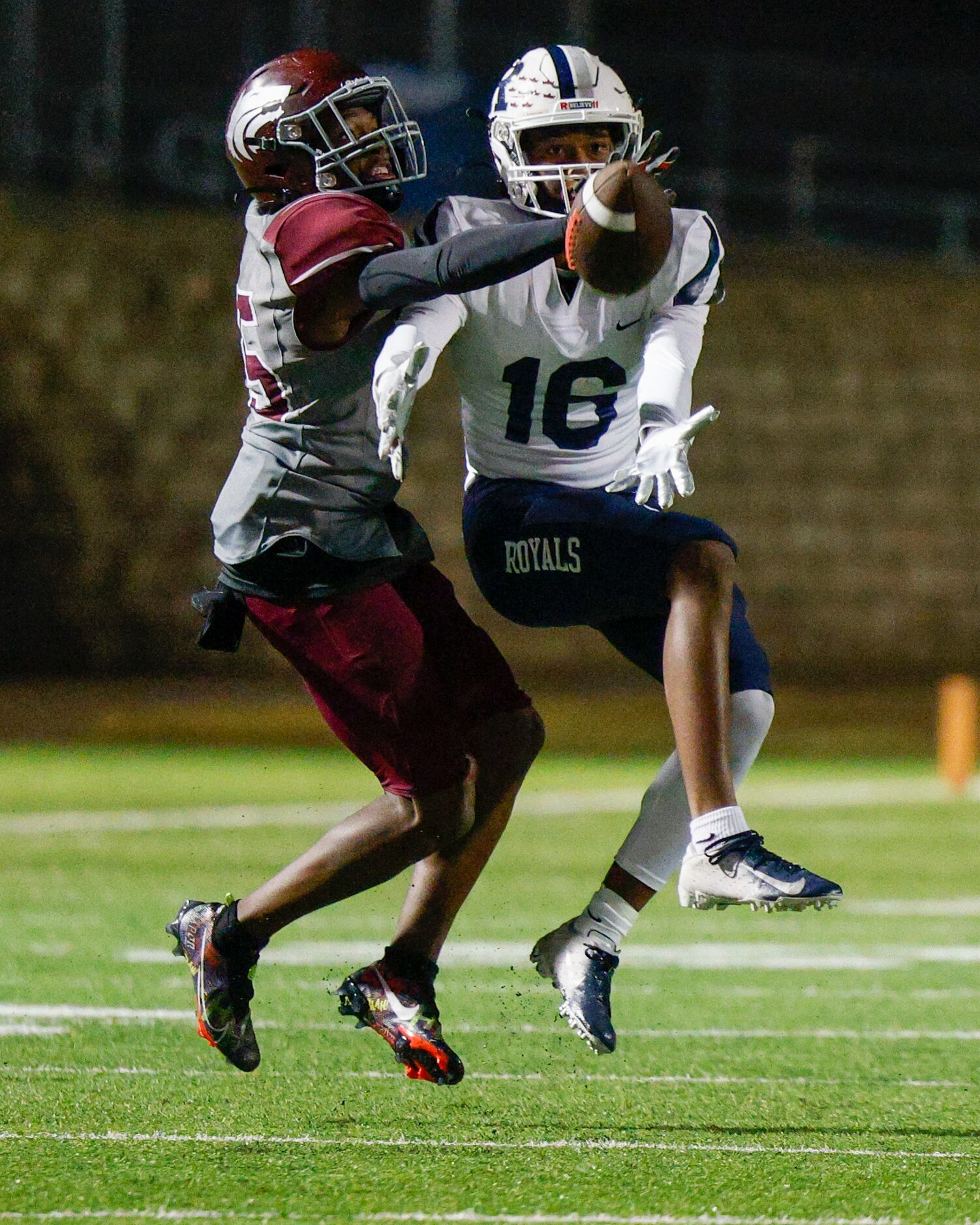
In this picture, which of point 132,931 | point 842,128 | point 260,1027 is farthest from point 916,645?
point 260,1027

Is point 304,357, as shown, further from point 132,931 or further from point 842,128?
point 842,128

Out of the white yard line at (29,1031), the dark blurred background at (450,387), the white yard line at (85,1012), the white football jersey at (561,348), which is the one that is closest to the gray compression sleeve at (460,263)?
the white football jersey at (561,348)

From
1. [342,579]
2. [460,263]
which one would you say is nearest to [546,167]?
[460,263]

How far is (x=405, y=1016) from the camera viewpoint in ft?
13.2

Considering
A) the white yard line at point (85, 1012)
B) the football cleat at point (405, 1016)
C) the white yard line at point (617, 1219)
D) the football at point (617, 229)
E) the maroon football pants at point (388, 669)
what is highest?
the football at point (617, 229)

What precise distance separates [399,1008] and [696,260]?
5.17 feet

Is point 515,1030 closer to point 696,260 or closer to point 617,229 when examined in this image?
point 696,260

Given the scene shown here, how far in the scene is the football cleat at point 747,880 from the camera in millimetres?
3596

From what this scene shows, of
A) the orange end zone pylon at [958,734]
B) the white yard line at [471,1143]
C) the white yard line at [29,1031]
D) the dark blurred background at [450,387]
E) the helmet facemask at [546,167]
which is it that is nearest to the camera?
the white yard line at [471,1143]

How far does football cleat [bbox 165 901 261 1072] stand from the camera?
4047mm

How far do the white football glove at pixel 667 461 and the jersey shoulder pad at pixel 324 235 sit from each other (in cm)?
59

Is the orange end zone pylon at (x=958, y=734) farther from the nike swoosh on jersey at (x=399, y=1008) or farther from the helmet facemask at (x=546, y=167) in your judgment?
the helmet facemask at (x=546, y=167)

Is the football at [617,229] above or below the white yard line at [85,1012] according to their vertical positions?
above

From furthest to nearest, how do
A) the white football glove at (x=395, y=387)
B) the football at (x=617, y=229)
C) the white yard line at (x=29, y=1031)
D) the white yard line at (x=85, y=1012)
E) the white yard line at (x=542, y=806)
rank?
the white yard line at (x=542, y=806) → the white yard line at (x=85, y=1012) → the white yard line at (x=29, y=1031) → the white football glove at (x=395, y=387) → the football at (x=617, y=229)
